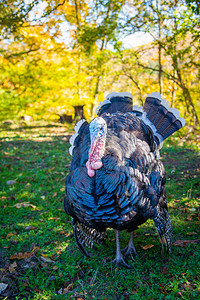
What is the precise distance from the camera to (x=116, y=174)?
2133 millimetres

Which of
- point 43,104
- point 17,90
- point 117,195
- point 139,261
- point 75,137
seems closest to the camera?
point 117,195

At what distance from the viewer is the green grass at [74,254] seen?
7.64 feet

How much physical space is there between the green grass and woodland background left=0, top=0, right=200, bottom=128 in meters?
2.23

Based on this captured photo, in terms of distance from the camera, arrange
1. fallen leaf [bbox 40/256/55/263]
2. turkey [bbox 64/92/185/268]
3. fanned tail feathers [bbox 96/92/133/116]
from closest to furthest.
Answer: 1. turkey [bbox 64/92/185/268]
2. fallen leaf [bbox 40/256/55/263]
3. fanned tail feathers [bbox 96/92/133/116]

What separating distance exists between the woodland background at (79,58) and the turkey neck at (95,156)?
3.21 m

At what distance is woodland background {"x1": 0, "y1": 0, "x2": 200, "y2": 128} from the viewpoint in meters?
5.23

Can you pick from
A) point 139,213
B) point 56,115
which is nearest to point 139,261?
point 139,213

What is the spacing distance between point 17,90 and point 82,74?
7.36 feet

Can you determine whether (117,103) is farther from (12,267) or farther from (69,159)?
(69,159)

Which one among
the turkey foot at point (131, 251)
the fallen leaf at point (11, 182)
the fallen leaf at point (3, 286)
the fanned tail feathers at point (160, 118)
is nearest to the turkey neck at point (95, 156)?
the fanned tail feathers at point (160, 118)

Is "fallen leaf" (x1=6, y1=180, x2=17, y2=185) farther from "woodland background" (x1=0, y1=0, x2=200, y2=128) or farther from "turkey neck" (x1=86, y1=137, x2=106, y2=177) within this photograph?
"turkey neck" (x1=86, y1=137, x2=106, y2=177)

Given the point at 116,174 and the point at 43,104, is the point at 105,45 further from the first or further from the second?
the point at 116,174

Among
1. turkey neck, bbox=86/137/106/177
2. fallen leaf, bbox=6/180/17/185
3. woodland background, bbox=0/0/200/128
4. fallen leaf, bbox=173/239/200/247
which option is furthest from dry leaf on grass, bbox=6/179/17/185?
fallen leaf, bbox=173/239/200/247

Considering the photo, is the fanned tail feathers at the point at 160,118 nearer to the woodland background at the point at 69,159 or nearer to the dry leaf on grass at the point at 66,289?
the woodland background at the point at 69,159
